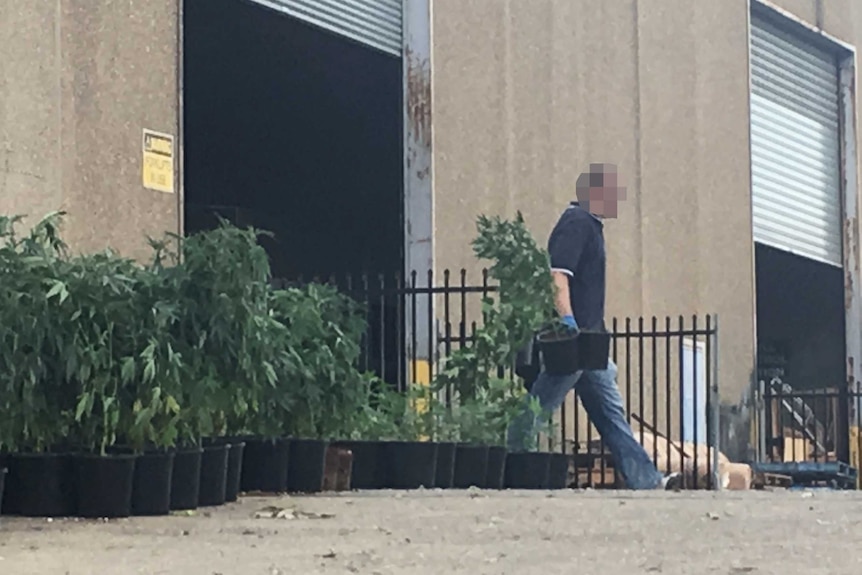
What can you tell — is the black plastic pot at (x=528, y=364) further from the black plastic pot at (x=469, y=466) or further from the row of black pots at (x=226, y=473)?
the black plastic pot at (x=469, y=466)

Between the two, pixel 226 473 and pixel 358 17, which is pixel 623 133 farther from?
pixel 226 473

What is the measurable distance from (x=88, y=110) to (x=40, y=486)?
3.75 metres

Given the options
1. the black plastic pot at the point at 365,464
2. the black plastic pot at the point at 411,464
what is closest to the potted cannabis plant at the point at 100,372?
the black plastic pot at the point at 365,464

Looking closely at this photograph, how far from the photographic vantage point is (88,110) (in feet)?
33.4

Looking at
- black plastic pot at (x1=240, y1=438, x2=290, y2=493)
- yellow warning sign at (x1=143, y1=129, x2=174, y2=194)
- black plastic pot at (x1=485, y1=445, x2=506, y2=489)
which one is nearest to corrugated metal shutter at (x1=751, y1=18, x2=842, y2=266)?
black plastic pot at (x1=485, y1=445, x2=506, y2=489)

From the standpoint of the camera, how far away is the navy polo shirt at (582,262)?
11.1m

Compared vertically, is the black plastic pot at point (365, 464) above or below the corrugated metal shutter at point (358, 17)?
below

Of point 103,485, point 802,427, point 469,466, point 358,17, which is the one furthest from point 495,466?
point 802,427

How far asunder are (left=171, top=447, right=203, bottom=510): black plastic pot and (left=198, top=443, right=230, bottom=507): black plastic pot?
0.19m

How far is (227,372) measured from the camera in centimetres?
749

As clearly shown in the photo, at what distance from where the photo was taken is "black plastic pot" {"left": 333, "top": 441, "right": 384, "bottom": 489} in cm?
962

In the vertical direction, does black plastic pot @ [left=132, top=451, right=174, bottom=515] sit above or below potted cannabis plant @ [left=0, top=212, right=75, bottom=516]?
below

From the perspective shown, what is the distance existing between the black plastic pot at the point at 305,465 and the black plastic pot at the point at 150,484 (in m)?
1.59

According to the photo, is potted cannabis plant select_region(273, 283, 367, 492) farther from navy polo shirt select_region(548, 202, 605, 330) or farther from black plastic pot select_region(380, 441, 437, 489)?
navy polo shirt select_region(548, 202, 605, 330)
